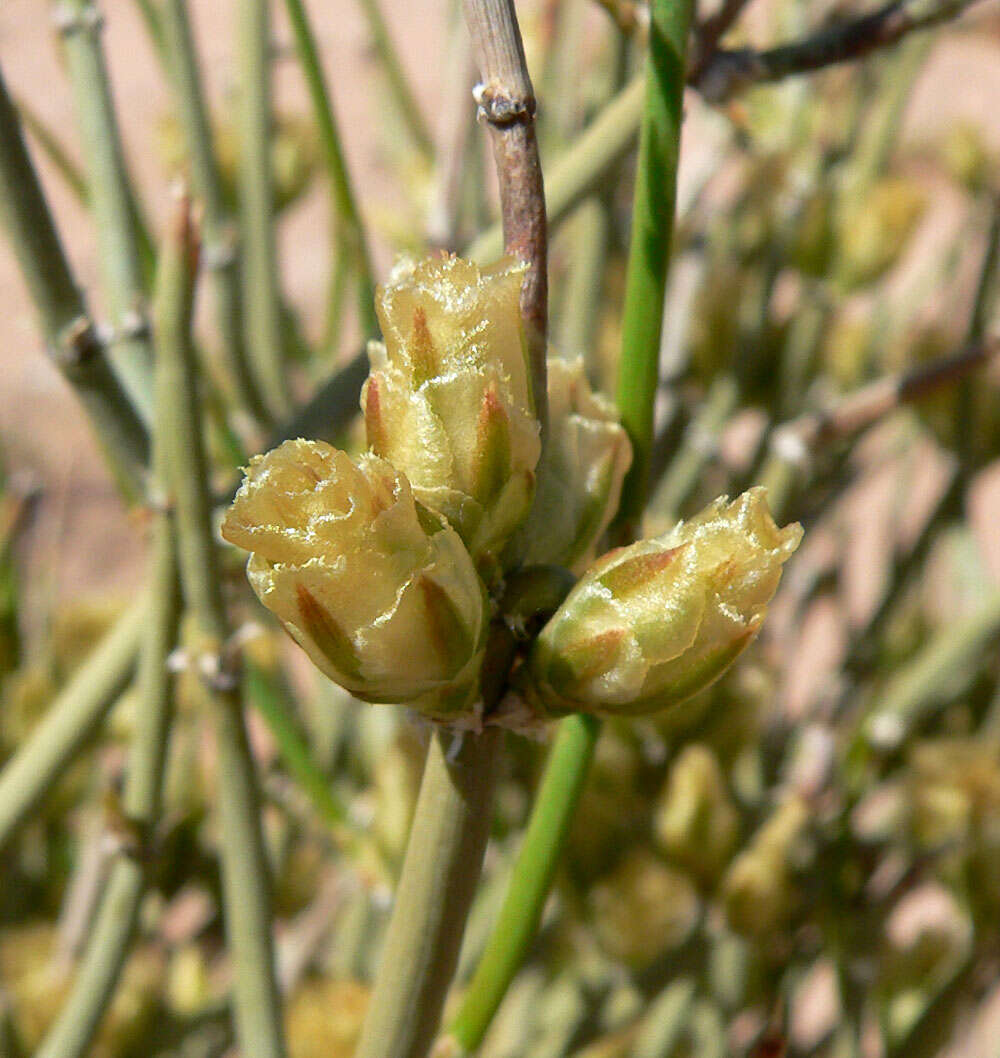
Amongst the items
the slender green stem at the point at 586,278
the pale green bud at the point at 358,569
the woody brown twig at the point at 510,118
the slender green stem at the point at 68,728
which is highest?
the woody brown twig at the point at 510,118

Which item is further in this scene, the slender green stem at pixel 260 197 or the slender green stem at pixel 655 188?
the slender green stem at pixel 260 197

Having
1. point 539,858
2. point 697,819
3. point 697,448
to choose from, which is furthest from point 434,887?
point 697,448

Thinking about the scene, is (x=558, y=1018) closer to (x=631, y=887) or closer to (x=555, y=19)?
(x=631, y=887)

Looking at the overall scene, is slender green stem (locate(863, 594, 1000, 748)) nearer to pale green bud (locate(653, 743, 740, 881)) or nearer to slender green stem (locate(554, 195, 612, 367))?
pale green bud (locate(653, 743, 740, 881))

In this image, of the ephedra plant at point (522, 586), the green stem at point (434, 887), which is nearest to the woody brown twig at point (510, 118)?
the ephedra plant at point (522, 586)

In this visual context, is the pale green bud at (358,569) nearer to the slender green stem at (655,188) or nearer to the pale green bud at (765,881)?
the slender green stem at (655,188)

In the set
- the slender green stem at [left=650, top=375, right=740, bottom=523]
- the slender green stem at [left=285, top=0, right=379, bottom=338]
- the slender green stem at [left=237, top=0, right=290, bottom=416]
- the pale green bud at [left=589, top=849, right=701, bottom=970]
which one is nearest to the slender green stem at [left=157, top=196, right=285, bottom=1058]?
the slender green stem at [left=285, top=0, right=379, bottom=338]
